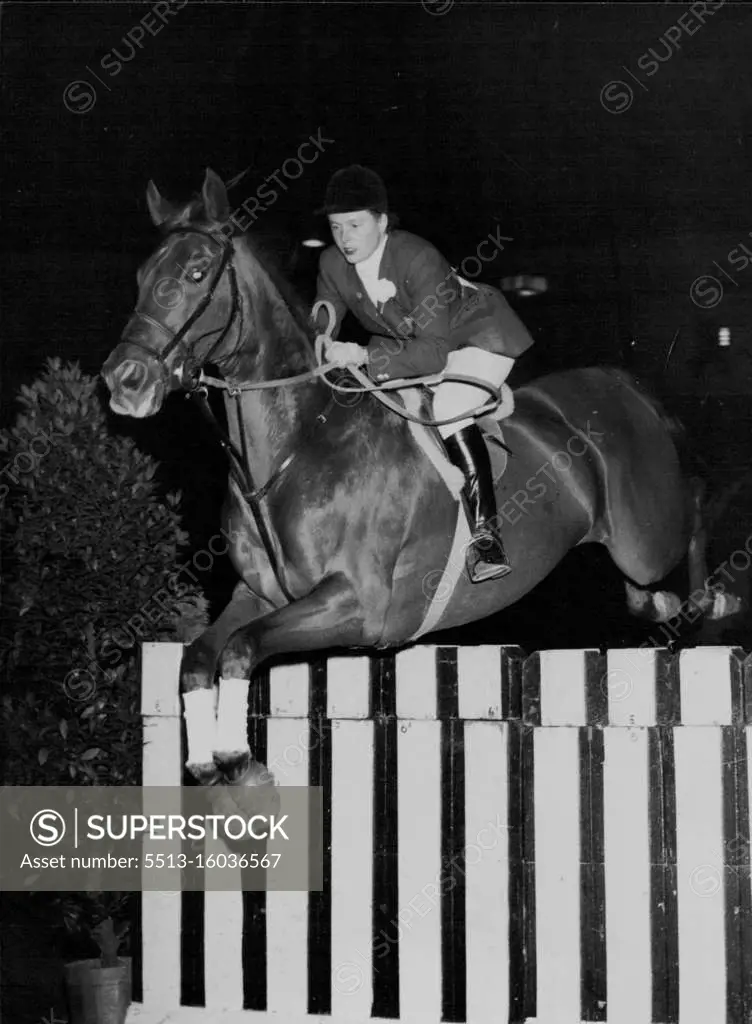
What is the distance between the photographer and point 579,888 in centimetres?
373

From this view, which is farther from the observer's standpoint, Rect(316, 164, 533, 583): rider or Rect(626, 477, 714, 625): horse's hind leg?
Rect(626, 477, 714, 625): horse's hind leg

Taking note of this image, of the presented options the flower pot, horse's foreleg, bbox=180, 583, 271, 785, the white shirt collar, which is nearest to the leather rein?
the white shirt collar

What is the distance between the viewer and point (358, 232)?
373 cm

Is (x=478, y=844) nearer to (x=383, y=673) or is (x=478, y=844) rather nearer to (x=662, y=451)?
(x=383, y=673)

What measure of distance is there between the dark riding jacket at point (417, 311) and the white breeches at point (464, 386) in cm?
3

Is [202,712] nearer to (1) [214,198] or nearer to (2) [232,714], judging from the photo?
(2) [232,714]

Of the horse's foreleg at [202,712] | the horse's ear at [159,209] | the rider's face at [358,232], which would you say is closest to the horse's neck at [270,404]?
Result: the rider's face at [358,232]

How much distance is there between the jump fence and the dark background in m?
1.48

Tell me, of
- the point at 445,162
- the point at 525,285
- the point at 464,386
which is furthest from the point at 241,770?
the point at 445,162

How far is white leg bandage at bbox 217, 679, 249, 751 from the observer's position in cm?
341

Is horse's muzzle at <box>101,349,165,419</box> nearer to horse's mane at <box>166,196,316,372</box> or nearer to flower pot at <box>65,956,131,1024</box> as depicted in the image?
horse's mane at <box>166,196,316,372</box>

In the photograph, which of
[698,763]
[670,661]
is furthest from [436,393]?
[698,763]

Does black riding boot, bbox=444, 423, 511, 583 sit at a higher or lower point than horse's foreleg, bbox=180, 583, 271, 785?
higher

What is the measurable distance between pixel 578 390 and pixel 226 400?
4.35 ft
